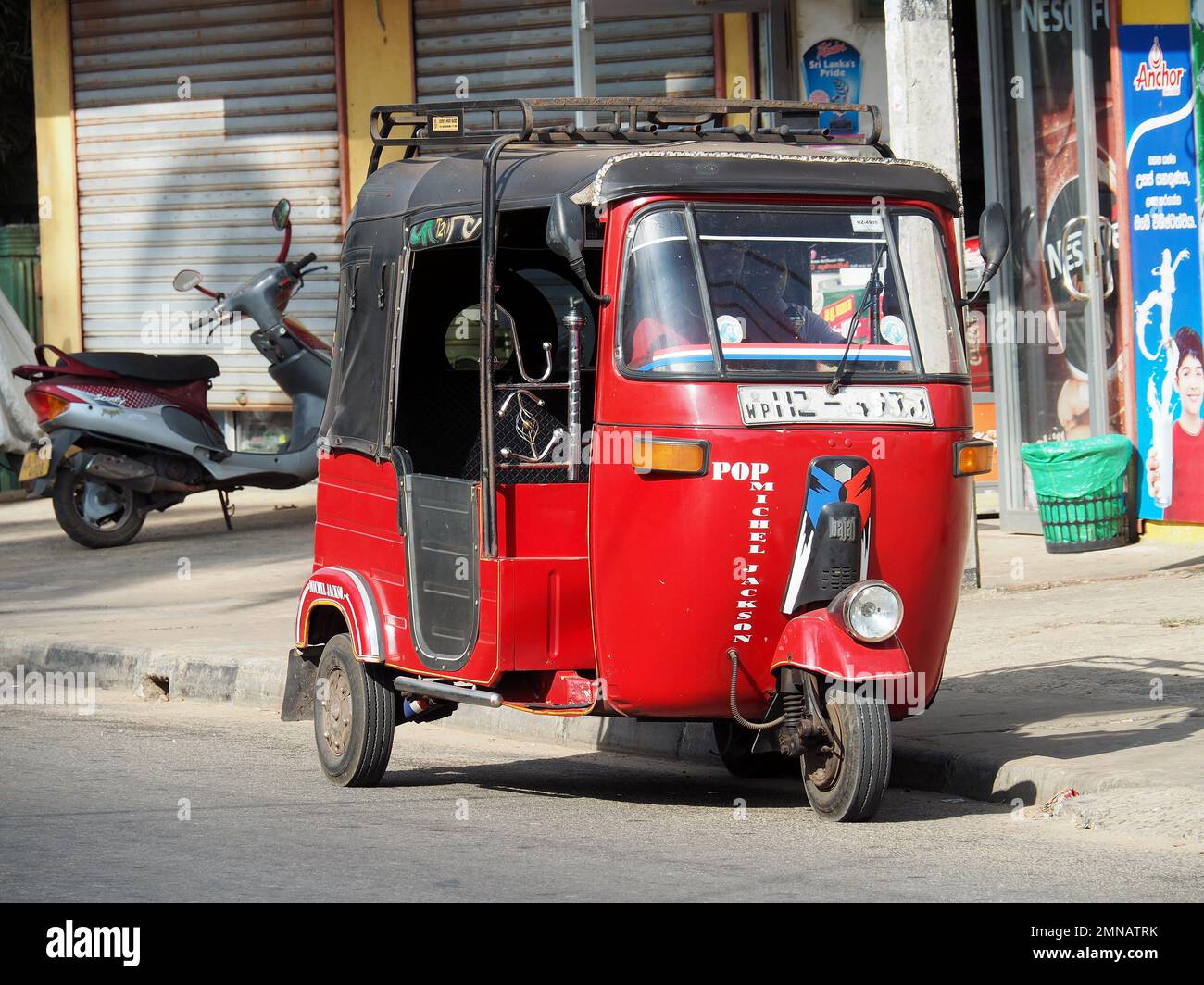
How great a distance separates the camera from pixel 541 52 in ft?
52.9

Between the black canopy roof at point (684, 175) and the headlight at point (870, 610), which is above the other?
the black canopy roof at point (684, 175)

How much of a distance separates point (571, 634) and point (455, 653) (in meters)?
0.50

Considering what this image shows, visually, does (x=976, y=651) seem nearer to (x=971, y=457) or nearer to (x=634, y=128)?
(x=971, y=457)

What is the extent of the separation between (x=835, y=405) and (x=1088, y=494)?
20.8ft

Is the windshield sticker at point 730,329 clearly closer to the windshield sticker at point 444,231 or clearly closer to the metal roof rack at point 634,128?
the windshield sticker at point 444,231

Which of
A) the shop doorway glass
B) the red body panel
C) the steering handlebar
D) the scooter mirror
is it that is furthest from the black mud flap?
the shop doorway glass

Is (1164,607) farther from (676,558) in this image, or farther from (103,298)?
(103,298)

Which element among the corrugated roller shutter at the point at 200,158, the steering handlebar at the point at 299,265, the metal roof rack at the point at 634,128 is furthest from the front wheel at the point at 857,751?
the corrugated roller shutter at the point at 200,158

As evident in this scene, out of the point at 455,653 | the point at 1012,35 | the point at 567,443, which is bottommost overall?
the point at 455,653

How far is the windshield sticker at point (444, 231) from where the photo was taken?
691 cm

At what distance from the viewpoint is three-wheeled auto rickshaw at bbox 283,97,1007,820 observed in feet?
20.6

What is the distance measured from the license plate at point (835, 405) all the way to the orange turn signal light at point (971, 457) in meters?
0.18

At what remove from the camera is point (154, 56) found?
58.2 feet
